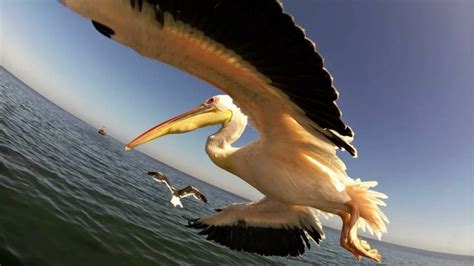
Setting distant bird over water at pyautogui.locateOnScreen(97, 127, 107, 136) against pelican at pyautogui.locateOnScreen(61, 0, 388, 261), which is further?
distant bird over water at pyautogui.locateOnScreen(97, 127, 107, 136)

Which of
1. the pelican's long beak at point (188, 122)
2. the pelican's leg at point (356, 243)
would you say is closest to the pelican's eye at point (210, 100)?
the pelican's long beak at point (188, 122)

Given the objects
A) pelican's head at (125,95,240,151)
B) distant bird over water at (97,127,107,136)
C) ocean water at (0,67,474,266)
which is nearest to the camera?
pelican's head at (125,95,240,151)

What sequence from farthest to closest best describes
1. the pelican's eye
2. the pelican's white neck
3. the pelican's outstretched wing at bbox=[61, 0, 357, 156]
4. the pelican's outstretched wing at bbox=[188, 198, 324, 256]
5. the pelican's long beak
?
the pelican's outstretched wing at bbox=[188, 198, 324, 256] → the pelican's eye → the pelican's white neck → the pelican's long beak → the pelican's outstretched wing at bbox=[61, 0, 357, 156]

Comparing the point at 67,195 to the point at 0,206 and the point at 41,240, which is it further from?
the point at 41,240

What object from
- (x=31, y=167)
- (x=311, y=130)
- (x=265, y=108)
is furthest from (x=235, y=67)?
(x=31, y=167)

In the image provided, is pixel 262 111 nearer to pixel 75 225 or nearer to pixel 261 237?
pixel 261 237

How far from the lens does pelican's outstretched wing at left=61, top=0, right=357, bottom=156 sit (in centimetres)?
300

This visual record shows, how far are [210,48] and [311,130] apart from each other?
1614mm

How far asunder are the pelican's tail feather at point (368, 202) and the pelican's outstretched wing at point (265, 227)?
126 cm

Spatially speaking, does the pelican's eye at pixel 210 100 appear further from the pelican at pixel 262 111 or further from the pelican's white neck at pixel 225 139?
the pelican's white neck at pixel 225 139

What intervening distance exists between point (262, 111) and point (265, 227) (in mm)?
3170

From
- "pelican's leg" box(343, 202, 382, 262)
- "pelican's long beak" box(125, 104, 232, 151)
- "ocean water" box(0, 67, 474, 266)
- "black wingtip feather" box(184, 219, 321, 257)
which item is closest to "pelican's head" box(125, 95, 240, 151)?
"pelican's long beak" box(125, 104, 232, 151)

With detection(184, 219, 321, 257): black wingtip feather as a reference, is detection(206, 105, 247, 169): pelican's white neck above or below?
above

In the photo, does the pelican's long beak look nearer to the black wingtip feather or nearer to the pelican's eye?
the pelican's eye
